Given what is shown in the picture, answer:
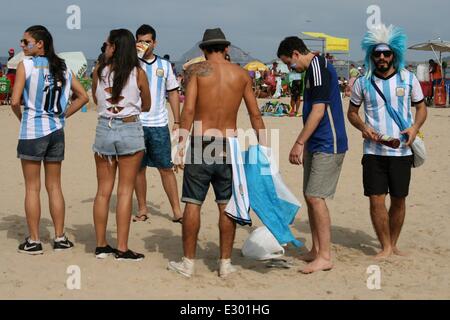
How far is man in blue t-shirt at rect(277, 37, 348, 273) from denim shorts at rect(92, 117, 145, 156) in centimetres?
133

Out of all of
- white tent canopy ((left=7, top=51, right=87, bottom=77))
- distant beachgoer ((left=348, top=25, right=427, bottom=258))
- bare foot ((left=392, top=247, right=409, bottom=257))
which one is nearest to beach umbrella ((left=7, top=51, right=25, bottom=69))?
white tent canopy ((left=7, top=51, right=87, bottom=77))

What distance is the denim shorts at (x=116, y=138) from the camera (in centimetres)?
522

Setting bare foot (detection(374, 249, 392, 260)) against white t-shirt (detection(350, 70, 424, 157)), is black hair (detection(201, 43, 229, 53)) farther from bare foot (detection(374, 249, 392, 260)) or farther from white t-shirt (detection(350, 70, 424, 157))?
bare foot (detection(374, 249, 392, 260))

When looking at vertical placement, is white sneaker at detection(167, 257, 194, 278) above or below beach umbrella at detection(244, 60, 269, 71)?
below

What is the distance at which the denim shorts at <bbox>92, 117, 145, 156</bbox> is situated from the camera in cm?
522

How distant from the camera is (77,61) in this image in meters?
19.9

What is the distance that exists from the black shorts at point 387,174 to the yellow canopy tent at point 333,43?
Answer: 22.5m

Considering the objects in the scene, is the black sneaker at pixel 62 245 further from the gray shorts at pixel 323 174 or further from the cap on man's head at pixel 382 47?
the cap on man's head at pixel 382 47

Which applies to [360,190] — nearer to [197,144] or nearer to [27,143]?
[197,144]

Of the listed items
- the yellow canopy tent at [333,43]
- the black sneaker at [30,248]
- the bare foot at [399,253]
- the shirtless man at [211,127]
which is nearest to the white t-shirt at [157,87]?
the shirtless man at [211,127]

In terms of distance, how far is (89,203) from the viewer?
7.65 metres

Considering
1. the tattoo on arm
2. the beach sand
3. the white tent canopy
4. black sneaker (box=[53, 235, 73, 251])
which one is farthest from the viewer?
the white tent canopy

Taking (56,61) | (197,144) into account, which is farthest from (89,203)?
(197,144)

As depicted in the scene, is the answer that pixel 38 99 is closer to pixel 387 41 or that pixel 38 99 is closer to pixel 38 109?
pixel 38 109
